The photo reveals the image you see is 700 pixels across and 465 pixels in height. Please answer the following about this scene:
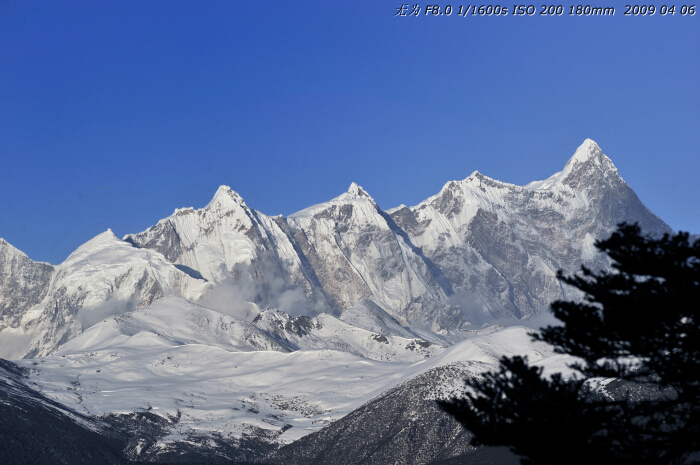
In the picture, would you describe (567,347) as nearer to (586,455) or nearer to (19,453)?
(586,455)

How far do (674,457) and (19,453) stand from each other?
16085 cm

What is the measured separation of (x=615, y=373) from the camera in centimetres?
3200

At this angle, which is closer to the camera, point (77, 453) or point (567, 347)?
point (567, 347)

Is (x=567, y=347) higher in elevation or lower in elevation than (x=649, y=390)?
lower

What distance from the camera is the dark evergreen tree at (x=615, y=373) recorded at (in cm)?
2916

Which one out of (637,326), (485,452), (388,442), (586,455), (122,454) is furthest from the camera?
(122,454)

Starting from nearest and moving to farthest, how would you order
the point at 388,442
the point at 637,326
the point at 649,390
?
1. the point at 637,326
2. the point at 649,390
3. the point at 388,442

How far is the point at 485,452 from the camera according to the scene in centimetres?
14288

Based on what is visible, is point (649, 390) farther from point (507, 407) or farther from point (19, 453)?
point (507, 407)

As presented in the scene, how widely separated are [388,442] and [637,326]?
475ft

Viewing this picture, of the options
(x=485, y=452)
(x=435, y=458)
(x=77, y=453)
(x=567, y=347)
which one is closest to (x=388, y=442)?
(x=435, y=458)

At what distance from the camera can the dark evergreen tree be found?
2916 cm

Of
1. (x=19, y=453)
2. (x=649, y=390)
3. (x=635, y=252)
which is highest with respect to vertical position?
(x=649, y=390)

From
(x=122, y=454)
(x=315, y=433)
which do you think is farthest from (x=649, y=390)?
(x=122, y=454)
